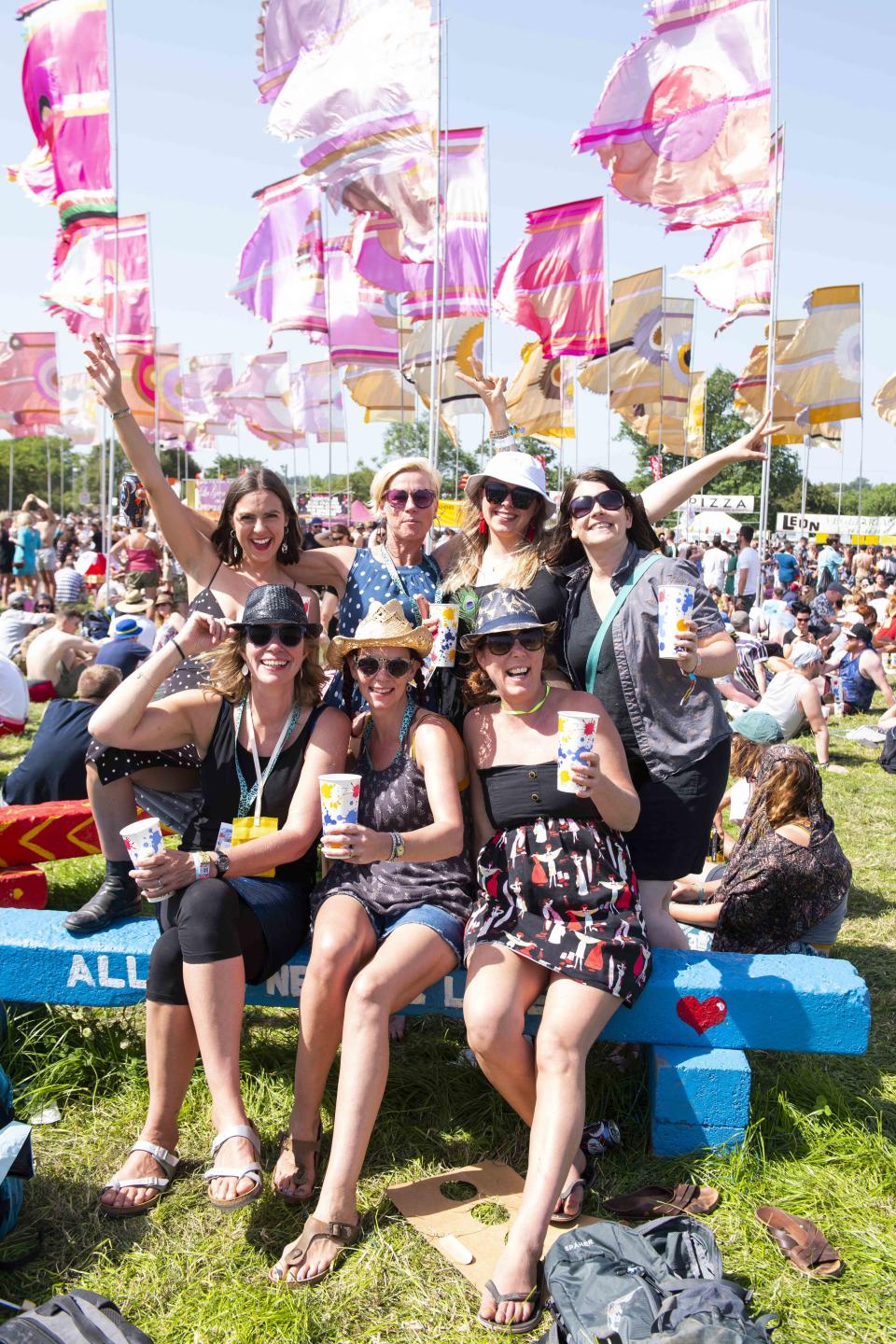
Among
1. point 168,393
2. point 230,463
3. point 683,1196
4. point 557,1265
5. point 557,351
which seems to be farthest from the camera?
point 230,463

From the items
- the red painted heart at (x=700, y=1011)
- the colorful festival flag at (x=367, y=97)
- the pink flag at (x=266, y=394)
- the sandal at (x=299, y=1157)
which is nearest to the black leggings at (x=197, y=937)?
the sandal at (x=299, y=1157)

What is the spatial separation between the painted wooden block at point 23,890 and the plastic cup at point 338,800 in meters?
2.04

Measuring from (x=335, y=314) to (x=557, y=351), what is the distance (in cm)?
468

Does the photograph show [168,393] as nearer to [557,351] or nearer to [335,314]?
[335,314]

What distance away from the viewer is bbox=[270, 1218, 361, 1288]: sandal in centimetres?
258

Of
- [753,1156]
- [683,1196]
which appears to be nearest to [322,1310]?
[683,1196]

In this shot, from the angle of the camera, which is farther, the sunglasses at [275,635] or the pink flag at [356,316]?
the pink flag at [356,316]

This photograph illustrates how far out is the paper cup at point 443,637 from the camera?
11.6 feet

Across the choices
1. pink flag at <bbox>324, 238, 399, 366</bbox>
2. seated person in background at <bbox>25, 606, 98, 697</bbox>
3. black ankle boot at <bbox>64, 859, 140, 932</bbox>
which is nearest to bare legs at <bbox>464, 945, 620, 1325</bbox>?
black ankle boot at <bbox>64, 859, 140, 932</bbox>

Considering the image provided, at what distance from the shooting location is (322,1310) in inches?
98.5

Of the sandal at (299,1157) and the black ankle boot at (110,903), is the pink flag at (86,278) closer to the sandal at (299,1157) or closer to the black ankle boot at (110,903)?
the black ankle boot at (110,903)

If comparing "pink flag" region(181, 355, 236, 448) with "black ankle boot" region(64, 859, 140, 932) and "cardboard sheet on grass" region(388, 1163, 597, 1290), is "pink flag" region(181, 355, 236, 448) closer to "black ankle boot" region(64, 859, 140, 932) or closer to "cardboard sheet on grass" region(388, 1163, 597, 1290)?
"black ankle boot" region(64, 859, 140, 932)

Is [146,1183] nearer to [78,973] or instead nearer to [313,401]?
[78,973]

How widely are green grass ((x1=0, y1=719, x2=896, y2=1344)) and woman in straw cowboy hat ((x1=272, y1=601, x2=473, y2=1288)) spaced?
0.15m
